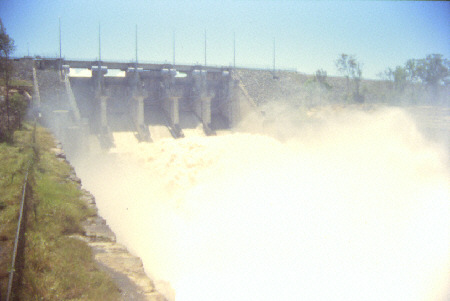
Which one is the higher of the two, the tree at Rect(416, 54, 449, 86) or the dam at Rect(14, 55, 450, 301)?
the tree at Rect(416, 54, 449, 86)

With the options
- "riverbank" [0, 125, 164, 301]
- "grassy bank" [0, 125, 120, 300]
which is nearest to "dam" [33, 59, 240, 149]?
"grassy bank" [0, 125, 120, 300]

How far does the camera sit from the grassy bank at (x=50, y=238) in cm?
451

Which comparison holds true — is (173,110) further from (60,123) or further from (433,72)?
(433,72)

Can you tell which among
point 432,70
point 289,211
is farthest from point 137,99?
point 432,70

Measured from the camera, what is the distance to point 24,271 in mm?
4641

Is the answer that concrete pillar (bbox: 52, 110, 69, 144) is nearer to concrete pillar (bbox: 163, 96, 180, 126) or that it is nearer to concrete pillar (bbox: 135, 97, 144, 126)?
concrete pillar (bbox: 135, 97, 144, 126)

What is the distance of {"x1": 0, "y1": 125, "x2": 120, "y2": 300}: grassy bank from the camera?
14.8ft

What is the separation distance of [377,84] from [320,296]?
33.2 metres

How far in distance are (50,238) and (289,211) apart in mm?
11716

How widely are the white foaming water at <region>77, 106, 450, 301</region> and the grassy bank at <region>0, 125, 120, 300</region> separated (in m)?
2.17

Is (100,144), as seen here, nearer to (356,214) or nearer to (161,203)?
(161,203)

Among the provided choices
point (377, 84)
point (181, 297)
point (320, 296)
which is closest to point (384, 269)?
point (320, 296)

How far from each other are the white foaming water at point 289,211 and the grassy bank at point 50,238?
7.11 feet

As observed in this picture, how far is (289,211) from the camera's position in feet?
52.1
